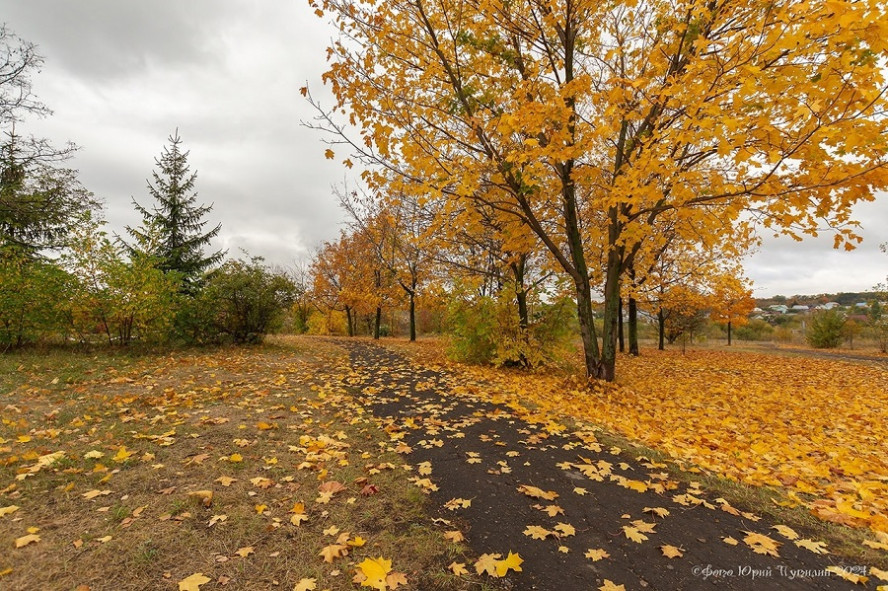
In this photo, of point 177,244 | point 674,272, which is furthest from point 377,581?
point 177,244

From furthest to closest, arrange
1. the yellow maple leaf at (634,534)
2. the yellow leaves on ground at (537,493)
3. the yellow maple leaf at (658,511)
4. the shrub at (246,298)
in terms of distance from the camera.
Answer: the shrub at (246,298) < the yellow leaves on ground at (537,493) < the yellow maple leaf at (658,511) < the yellow maple leaf at (634,534)

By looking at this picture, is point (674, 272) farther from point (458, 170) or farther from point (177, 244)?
point (177, 244)

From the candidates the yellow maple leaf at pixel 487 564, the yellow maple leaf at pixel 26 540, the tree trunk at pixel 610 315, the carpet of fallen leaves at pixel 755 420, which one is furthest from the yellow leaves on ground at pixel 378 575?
the tree trunk at pixel 610 315

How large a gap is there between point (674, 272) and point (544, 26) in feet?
42.1

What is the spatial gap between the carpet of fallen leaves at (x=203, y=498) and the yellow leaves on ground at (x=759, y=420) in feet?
8.37

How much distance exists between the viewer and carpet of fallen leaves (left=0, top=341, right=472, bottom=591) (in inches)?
99.8

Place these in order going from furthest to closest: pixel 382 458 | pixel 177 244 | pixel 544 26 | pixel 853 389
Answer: pixel 177 244 < pixel 853 389 < pixel 544 26 < pixel 382 458

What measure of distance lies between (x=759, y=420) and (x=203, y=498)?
7912mm

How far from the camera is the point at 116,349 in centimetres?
1091

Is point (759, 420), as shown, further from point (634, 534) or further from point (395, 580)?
point (395, 580)

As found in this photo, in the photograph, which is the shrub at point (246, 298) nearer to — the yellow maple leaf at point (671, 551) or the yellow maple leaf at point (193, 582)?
the yellow maple leaf at point (193, 582)

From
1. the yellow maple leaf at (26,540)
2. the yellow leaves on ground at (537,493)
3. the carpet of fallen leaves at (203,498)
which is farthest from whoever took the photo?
the yellow leaves on ground at (537,493)

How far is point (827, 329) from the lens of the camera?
2322cm

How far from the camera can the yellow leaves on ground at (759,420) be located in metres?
4.03
